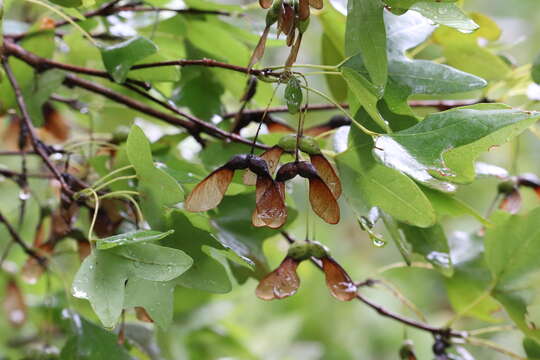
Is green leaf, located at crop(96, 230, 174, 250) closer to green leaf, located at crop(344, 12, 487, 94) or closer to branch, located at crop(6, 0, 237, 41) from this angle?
green leaf, located at crop(344, 12, 487, 94)

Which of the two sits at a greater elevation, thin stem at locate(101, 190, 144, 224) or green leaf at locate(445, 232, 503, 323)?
thin stem at locate(101, 190, 144, 224)

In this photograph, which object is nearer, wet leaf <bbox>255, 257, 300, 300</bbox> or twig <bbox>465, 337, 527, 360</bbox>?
wet leaf <bbox>255, 257, 300, 300</bbox>

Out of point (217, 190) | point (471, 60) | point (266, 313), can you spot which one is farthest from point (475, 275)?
point (266, 313)

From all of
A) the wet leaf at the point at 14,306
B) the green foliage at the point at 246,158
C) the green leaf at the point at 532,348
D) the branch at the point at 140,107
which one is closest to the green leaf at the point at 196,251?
the green foliage at the point at 246,158

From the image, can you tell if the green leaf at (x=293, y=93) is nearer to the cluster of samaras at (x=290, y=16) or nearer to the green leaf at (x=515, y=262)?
the cluster of samaras at (x=290, y=16)

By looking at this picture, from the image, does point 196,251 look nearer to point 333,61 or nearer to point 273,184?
point 273,184

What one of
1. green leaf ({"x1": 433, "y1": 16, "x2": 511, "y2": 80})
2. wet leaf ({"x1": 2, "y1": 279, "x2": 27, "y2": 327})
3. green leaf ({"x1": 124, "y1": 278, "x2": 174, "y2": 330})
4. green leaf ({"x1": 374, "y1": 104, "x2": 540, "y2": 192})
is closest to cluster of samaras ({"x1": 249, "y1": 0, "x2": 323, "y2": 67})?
green leaf ({"x1": 374, "y1": 104, "x2": 540, "y2": 192})

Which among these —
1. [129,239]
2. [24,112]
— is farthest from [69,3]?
[129,239]

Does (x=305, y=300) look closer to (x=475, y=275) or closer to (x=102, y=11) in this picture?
(x=475, y=275)
